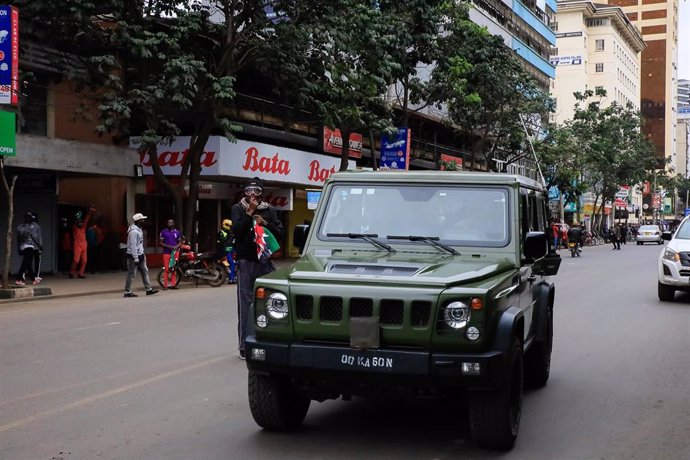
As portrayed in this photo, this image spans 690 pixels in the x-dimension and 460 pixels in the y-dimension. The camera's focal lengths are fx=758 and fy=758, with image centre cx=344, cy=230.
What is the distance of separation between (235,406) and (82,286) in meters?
14.7

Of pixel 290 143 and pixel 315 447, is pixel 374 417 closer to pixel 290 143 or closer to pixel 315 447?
pixel 315 447

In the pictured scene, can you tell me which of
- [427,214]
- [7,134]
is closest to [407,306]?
[427,214]

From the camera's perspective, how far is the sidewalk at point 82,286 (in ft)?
58.1

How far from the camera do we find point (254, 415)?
559 centimetres

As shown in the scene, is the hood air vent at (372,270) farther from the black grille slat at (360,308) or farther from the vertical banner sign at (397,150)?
the vertical banner sign at (397,150)

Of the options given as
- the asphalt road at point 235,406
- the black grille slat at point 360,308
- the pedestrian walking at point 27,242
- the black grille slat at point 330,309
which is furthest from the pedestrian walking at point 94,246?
the black grille slat at point 360,308

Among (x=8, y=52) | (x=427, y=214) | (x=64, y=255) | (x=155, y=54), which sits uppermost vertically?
(x=155, y=54)

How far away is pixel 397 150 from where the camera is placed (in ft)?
107

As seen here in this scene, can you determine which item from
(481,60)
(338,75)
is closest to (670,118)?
(481,60)

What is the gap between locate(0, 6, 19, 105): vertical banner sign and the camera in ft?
56.5

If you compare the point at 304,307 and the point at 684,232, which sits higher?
the point at 684,232

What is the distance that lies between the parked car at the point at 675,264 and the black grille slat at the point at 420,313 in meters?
11.8

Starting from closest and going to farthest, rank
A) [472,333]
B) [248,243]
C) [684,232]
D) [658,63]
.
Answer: [472,333] < [248,243] < [684,232] < [658,63]

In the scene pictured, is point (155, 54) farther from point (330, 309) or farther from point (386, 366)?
point (386, 366)
